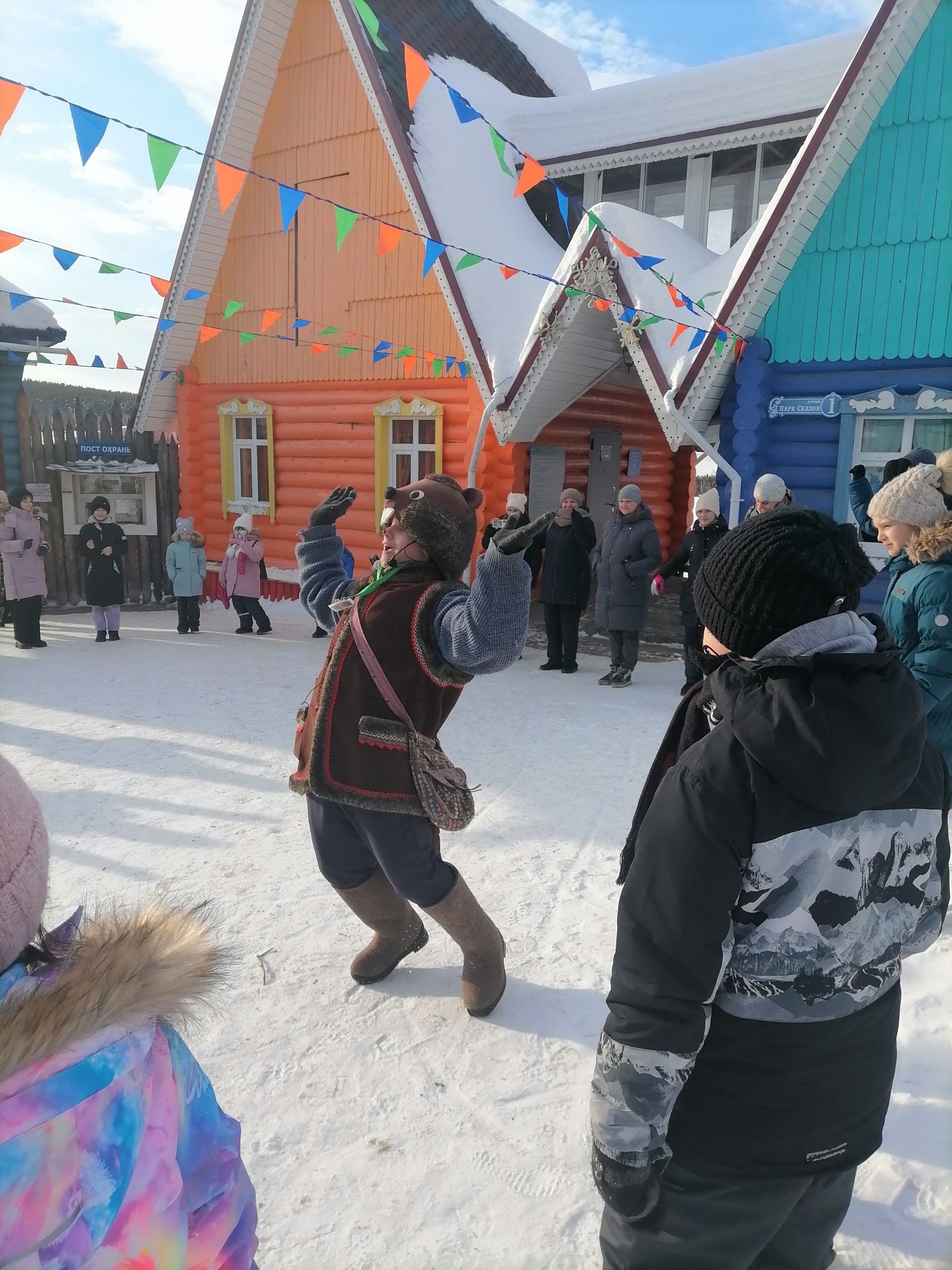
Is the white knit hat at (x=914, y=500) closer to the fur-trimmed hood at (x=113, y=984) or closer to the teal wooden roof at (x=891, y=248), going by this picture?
the fur-trimmed hood at (x=113, y=984)

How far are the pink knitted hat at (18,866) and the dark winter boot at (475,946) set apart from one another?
6.17ft

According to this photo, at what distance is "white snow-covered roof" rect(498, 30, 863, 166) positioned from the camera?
31.4 feet

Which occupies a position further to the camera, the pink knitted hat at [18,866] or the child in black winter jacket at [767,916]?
the child in black winter jacket at [767,916]

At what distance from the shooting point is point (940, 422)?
7695mm

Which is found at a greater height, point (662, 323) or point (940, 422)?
point (662, 323)

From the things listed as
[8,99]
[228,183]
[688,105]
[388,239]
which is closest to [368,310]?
[388,239]

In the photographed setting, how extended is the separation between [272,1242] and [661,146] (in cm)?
1148

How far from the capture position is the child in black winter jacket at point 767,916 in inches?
51.1

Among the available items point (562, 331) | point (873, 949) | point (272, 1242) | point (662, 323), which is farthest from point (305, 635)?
point (873, 949)

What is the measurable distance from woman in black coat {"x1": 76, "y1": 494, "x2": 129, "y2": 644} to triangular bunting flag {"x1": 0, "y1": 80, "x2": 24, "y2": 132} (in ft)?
19.1

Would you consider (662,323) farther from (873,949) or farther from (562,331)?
(873,949)

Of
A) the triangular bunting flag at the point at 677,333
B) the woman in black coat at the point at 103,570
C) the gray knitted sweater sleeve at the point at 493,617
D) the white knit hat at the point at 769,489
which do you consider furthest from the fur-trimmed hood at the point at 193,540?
the gray knitted sweater sleeve at the point at 493,617

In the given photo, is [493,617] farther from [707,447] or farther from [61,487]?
[61,487]

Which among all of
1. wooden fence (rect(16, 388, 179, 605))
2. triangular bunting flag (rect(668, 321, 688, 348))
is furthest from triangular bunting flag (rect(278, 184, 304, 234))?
wooden fence (rect(16, 388, 179, 605))
